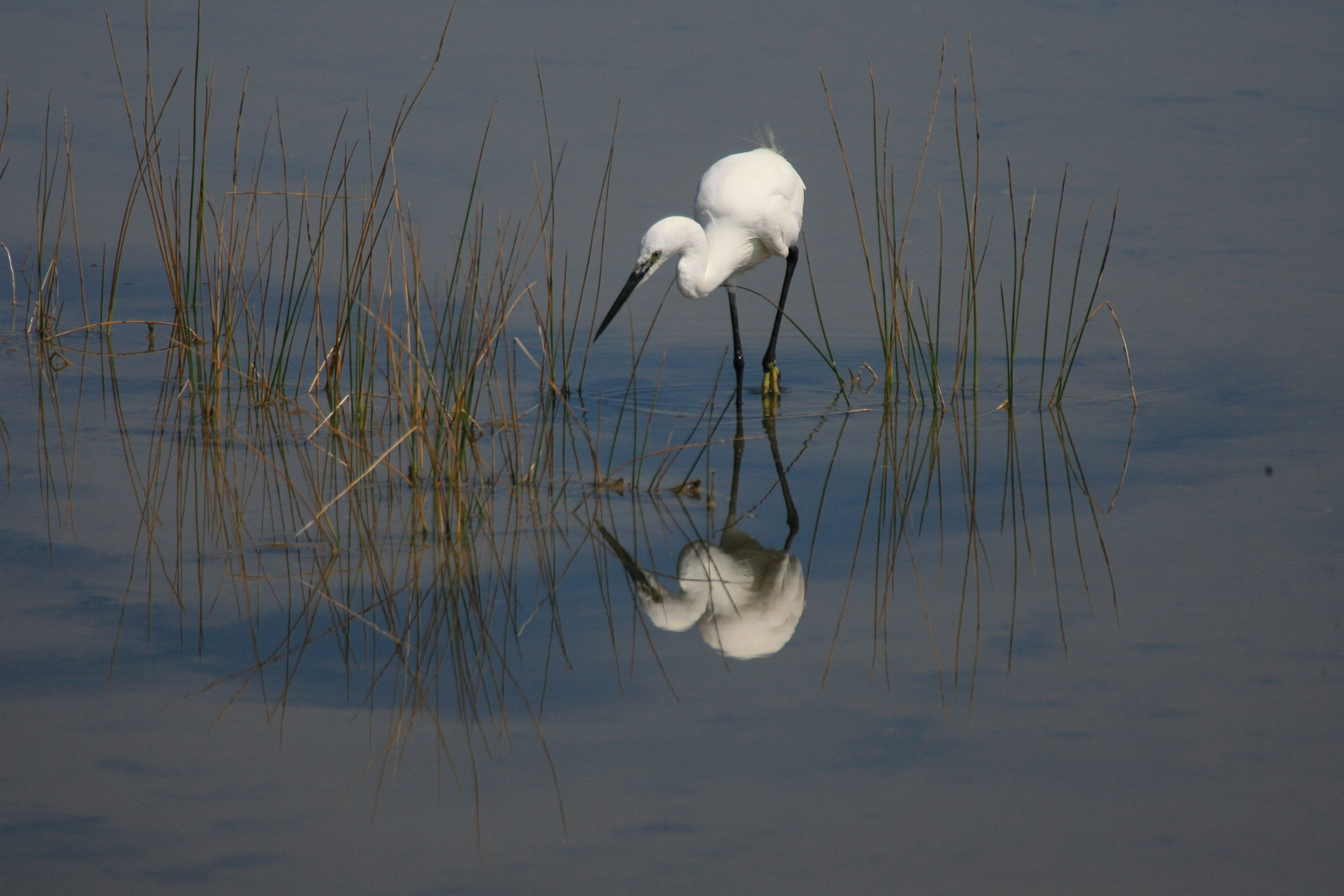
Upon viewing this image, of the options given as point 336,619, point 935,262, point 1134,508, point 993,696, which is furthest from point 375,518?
point 935,262

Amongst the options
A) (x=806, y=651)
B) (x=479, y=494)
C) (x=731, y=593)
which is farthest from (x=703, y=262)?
(x=806, y=651)

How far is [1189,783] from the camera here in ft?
7.27

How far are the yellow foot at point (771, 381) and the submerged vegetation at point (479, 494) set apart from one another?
0.15 metres

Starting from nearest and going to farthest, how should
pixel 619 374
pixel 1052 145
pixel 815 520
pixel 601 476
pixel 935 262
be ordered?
pixel 815 520 → pixel 601 476 → pixel 619 374 → pixel 935 262 → pixel 1052 145

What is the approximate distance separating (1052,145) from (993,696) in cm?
471

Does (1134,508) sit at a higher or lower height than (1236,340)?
lower

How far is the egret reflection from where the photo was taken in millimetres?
2738

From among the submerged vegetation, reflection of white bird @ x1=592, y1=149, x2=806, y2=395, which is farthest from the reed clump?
reflection of white bird @ x1=592, y1=149, x2=806, y2=395

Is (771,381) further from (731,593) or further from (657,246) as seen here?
(731,593)

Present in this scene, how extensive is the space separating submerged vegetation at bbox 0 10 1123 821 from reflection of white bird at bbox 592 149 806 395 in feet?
1.10

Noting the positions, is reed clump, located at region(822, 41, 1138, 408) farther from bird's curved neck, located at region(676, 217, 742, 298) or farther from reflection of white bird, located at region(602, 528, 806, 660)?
reflection of white bird, located at region(602, 528, 806, 660)

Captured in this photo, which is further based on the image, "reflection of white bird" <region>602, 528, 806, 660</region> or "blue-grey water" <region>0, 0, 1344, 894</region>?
"reflection of white bird" <region>602, 528, 806, 660</region>

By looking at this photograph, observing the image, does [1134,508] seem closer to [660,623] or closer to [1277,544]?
[1277,544]

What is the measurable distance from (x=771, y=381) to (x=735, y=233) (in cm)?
60
